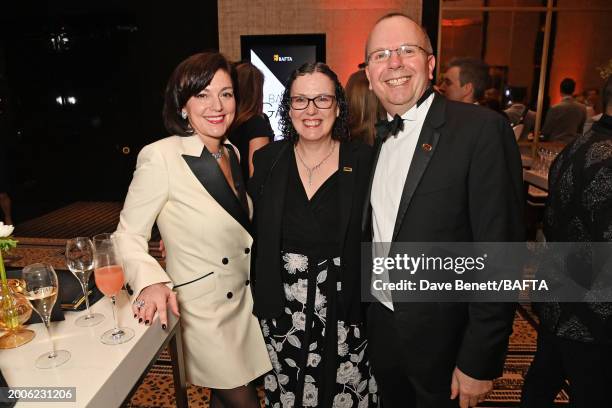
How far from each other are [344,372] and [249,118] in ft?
5.92

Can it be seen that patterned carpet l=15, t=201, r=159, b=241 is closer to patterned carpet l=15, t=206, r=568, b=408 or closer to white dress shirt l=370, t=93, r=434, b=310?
patterned carpet l=15, t=206, r=568, b=408

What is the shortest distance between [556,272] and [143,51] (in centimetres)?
658

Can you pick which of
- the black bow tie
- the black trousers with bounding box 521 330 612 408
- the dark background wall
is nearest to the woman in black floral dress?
the black bow tie

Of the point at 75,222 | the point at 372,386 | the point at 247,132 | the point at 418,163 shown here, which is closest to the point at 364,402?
the point at 372,386

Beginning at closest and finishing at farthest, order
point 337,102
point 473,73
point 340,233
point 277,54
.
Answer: point 340,233, point 337,102, point 473,73, point 277,54

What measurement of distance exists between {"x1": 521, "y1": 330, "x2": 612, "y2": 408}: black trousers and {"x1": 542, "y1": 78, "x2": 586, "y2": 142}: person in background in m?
5.09

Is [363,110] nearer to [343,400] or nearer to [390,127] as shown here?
[390,127]

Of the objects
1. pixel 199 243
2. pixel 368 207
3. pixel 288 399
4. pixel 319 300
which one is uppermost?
pixel 368 207

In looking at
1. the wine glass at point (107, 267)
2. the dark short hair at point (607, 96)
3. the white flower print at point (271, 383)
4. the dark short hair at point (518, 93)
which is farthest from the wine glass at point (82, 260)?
the dark short hair at point (518, 93)

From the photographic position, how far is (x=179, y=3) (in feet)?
21.2

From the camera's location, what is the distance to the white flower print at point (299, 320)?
1958mm

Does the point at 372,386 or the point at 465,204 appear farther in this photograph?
the point at 372,386

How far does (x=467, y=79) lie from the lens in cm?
395

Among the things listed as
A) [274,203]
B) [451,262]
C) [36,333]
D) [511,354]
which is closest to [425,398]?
[451,262]
